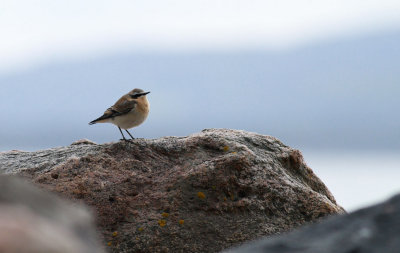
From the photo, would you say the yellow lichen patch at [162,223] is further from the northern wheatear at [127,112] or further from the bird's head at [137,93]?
the bird's head at [137,93]

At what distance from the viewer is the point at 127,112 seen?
10289 millimetres

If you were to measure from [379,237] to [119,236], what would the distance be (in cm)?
465

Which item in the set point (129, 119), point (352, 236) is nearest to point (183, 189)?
point (129, 119)

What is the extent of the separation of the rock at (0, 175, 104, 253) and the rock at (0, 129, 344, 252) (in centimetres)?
400

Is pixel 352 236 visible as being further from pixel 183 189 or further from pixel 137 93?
pixel 137 93

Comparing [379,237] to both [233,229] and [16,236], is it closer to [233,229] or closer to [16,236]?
[16,236]

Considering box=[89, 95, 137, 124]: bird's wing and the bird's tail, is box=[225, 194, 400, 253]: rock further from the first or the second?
the bird's tail

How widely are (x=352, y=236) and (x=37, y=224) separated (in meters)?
1.54

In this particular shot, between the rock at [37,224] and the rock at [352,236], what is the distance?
3.00ft

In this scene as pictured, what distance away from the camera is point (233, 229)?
273 inches

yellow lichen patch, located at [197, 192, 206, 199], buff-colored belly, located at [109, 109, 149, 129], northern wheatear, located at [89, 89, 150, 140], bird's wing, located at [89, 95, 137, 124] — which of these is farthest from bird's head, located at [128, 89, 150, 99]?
yellow lichen patch, located at [197, 192, 206, 199]

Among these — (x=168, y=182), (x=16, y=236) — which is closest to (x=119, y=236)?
(x=168, y=182)

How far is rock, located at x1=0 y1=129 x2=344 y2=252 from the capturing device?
682cm

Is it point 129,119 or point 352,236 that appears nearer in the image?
point 352,236
